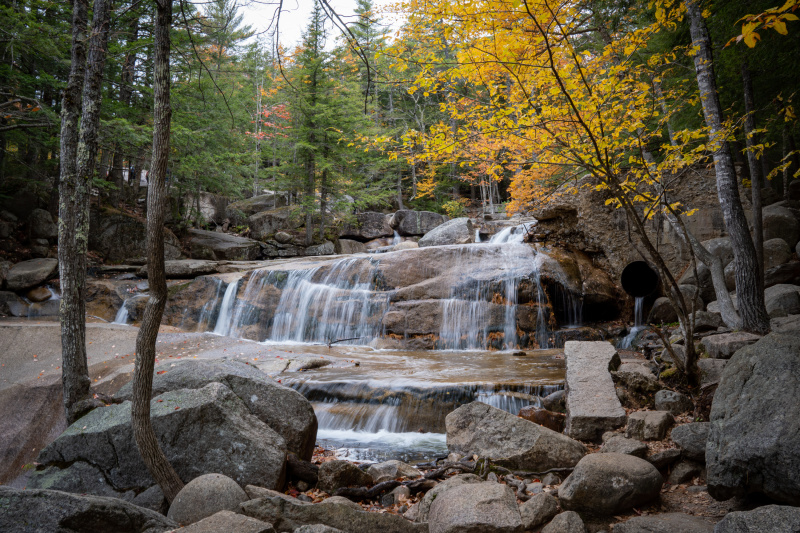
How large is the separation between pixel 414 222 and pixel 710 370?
18.3m

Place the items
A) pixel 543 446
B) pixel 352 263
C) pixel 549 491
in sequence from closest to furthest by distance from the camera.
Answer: pixel 549 491 → pixel 543 446 → pixel 352 263

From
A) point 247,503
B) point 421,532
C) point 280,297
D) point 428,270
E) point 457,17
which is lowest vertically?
point 421,532

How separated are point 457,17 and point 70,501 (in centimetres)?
600

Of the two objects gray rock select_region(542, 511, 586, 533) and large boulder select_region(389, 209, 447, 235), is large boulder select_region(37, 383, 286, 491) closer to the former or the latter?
gray rock select_region(542, 511, 586, 533)

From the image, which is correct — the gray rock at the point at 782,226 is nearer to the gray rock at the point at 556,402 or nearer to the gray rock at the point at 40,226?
the gray rock at the point at 556,402

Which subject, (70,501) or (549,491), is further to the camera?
(549,491)

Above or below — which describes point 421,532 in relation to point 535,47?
below

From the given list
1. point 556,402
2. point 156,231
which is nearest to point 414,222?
point 556,402

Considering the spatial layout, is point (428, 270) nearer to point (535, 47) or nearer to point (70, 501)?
point (535, 47)

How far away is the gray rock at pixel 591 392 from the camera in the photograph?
511cm

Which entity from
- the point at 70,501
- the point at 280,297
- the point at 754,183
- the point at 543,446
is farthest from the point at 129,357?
the point at 754,183

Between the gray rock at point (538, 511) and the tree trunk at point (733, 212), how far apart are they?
5471 millimetres

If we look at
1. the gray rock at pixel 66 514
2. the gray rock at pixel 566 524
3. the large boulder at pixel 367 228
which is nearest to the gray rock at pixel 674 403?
the gray rock at pixel 566 524

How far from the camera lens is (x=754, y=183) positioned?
8516 millimetres
